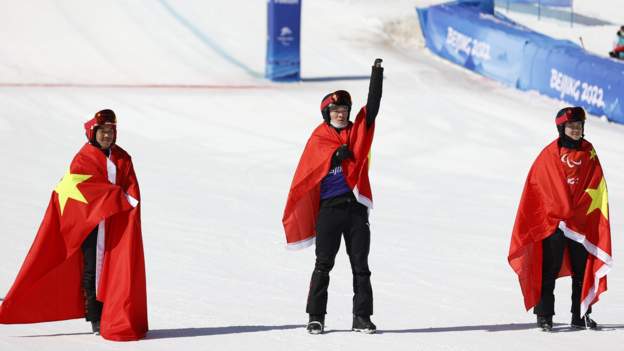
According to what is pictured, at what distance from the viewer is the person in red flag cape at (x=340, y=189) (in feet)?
30.0

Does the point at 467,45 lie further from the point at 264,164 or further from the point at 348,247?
the point at 348,247

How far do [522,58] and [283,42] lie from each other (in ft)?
15.5

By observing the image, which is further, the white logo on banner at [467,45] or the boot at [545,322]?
the white logo on banner at [467,45]

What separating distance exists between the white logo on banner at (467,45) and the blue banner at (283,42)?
3.74 meters

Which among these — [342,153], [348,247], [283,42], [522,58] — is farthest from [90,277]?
[283,42]

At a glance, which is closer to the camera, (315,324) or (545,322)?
(315,324)

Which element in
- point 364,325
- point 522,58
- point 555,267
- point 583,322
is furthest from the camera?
point 522,58

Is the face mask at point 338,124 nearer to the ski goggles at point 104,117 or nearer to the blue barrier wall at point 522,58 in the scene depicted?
the ski goggles at point 104,117

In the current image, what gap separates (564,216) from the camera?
955 centimetres

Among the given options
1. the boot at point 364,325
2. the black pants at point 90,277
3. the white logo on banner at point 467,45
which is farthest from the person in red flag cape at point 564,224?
the white logo on banner at point 467,45

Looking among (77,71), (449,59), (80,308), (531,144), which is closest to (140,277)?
(80,308)

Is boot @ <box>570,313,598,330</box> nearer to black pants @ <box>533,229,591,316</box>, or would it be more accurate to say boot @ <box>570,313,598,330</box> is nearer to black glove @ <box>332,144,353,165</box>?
black pants @ <box>533,229,591,316</box>

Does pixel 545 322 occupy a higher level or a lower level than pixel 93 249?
lower

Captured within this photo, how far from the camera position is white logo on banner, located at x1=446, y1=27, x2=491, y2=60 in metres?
27.3
